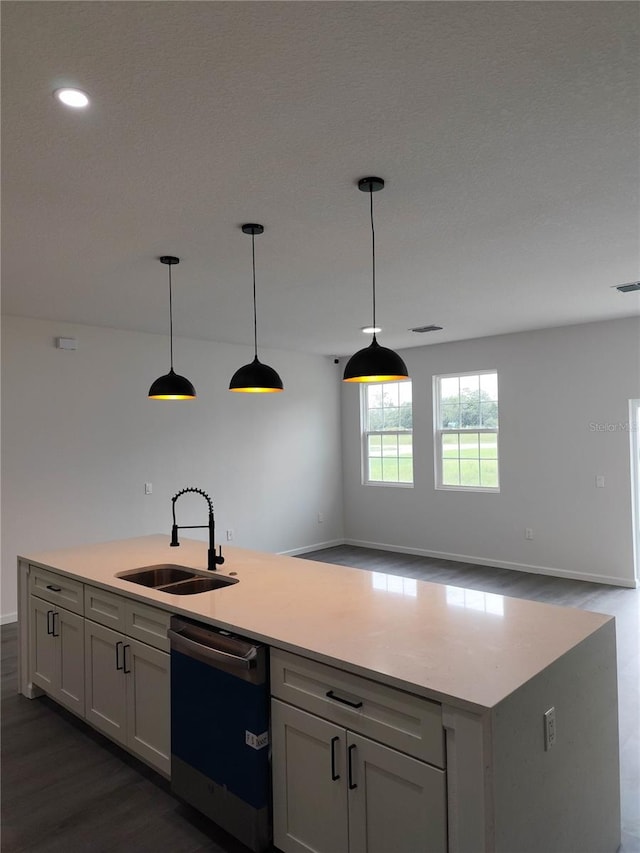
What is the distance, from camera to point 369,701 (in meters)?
1.70

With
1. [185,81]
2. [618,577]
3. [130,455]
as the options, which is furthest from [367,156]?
[618,577]

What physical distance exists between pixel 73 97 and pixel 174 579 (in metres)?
2.36

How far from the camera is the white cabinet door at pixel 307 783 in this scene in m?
1.79

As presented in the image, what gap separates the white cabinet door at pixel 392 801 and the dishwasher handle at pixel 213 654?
441 millimetres

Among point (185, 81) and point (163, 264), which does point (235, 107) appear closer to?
point (185, 81)

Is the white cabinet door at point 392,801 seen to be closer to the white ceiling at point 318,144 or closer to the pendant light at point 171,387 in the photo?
the white ceiling at point 318,144

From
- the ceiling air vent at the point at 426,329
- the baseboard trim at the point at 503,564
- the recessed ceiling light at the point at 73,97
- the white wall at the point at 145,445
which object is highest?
the ceiling air vent at the point at 426,329

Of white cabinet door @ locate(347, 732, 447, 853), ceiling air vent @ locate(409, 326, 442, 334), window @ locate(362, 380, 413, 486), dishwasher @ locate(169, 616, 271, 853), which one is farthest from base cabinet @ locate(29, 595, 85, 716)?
window @ locate(362, 380, 413, 486)

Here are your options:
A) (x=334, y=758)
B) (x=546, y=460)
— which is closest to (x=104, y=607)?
(x=334, y=758)

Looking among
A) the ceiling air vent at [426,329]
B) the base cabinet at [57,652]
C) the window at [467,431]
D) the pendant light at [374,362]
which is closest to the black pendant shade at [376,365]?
the pendant light at [374,362]

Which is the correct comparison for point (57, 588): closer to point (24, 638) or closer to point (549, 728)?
point (24, 638)

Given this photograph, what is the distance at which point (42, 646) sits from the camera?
10.8 ft

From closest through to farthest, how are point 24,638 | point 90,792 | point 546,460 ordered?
point 90,792 → point 24,638 → point 546,460

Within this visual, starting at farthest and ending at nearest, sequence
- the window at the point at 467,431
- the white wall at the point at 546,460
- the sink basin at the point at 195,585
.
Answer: the window at the point at 467,431 < the white wall at the point at 546,460 < the sink basin at the point at 195,585
